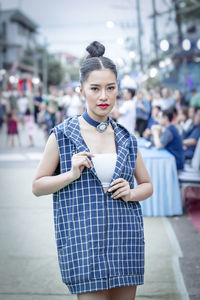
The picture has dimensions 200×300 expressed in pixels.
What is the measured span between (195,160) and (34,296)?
4123mm

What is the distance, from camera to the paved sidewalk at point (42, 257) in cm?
362

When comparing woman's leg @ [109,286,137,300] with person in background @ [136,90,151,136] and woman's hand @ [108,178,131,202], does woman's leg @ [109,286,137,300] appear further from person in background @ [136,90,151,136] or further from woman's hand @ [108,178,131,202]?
person in background @ [136,90,151,136]

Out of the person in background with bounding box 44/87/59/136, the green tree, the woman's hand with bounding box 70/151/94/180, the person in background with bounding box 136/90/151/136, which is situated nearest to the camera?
the woman's hand with bounding box 70/151/94/180

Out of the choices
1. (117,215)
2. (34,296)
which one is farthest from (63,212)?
(34,296)

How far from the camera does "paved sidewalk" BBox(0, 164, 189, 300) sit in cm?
362

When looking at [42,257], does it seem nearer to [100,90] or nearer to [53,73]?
[100,90]

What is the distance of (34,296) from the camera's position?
11.6 feet

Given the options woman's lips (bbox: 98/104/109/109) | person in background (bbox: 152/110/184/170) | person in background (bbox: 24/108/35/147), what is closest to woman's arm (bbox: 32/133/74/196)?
woman's lips (bbox: 98/104/109/109)

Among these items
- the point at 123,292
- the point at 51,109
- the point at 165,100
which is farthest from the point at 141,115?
the point at 123,292

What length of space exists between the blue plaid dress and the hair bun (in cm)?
41

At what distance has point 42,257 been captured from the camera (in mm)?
4418

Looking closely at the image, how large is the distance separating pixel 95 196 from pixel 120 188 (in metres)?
0.12

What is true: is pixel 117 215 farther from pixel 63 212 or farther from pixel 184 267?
pixel 184 267

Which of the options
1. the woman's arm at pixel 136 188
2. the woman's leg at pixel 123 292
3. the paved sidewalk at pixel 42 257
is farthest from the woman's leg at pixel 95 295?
the paved sidewalk at pixel 42 257
